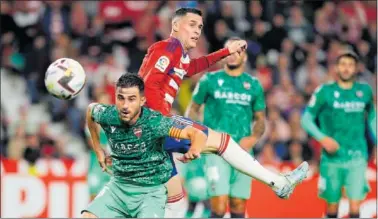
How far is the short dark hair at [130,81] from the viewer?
8.41m

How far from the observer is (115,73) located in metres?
15.8

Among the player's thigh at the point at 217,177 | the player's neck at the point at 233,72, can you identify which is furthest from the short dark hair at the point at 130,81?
the player's neck at the point at 233,72

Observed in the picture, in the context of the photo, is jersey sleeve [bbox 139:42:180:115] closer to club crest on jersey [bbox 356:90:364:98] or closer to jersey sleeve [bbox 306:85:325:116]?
jersey sleeve [bbox 306:85:325:116]

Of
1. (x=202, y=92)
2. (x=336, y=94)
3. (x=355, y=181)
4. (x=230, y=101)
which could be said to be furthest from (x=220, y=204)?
(x=336, y=94)

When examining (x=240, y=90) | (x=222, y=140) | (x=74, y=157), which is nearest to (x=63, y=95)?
(x=222, y=140)

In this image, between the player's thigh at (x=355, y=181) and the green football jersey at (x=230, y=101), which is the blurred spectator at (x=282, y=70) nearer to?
the player's thigh at (x=355, y=181)

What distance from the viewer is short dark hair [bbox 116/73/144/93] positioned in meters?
8.41

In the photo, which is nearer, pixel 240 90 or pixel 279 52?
pixel 240 90

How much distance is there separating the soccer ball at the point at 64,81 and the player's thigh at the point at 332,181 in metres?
3.66

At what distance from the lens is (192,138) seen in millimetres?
8367

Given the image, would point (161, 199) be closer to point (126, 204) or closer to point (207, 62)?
point (126, 204)

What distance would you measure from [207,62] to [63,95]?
1.48 metres

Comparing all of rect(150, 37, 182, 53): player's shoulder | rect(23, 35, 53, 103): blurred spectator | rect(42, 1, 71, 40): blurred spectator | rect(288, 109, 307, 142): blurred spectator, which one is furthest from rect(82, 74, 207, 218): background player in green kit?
rect(42, 1, 71, 40): blurred spectator

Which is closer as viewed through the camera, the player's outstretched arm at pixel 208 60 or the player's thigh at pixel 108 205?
the player's thigh at pixel 108 205
